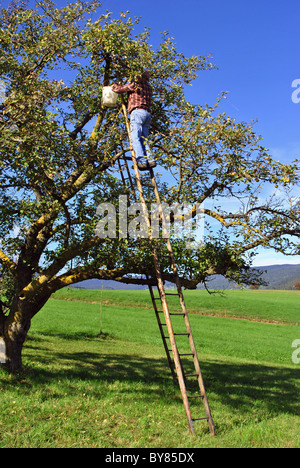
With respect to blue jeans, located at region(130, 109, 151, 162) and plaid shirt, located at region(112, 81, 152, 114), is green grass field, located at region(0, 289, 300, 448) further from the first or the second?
plaid shirt, located at region(112, 81, 152, 114)

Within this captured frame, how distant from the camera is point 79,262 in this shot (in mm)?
13391

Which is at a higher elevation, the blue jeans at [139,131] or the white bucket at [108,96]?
the white bucket at [108,96]

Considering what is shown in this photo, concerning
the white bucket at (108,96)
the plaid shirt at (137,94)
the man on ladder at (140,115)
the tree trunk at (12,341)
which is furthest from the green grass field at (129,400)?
the white bucket at (108,96)

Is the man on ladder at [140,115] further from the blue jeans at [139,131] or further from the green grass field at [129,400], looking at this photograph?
the green grass field at [129,400]

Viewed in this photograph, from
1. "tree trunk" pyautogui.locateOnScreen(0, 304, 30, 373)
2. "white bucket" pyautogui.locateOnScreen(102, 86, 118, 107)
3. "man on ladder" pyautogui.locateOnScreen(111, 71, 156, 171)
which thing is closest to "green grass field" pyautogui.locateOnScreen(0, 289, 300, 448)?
"tree trunk" pyautogui.locateOnScreen(0, 304, 30, 373)

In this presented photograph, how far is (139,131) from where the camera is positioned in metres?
11.4

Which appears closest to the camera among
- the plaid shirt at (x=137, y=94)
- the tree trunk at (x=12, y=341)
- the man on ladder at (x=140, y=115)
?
the man on ladder at (x=140, y=115)

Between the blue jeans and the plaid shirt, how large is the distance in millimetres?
193

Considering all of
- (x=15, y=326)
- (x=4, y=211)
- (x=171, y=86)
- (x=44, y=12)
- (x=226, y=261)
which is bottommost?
(x=15, y=326)

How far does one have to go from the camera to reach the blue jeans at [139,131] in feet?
36.5

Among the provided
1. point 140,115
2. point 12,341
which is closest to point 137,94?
point 140,115

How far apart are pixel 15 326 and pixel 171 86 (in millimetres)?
10933
